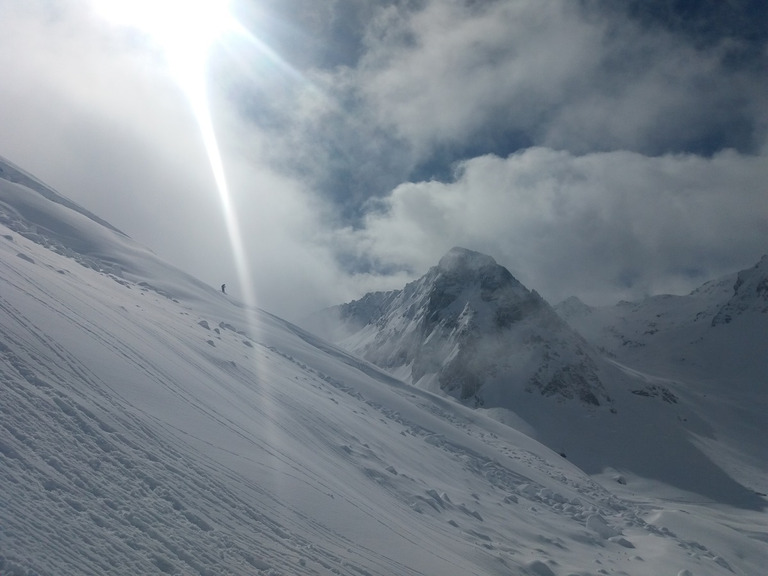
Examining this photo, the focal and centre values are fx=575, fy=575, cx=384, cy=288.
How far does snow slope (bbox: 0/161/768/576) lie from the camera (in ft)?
26.5

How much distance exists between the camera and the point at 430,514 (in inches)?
610

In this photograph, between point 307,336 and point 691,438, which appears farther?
point 691,438

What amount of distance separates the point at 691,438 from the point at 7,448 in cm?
9657

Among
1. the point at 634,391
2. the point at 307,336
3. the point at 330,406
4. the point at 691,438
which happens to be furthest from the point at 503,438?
the point at 634,391

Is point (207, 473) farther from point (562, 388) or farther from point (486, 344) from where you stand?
point (486, 344)

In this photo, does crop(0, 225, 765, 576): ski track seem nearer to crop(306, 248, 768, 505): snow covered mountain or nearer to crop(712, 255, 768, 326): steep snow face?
crop(306, 248, 768, 505): snow covered mountain

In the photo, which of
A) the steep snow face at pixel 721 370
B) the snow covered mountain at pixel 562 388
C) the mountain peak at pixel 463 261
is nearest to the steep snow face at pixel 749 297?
the steep snow face at pixel 721 370

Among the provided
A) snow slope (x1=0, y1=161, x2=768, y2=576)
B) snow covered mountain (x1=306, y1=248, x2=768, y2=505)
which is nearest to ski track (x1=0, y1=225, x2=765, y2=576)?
snow slope (x1=0, y1=161, x2=768, y2=576)

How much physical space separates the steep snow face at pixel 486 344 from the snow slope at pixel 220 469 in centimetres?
6700

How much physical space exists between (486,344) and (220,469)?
3767 inches

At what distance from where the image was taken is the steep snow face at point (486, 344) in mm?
95375

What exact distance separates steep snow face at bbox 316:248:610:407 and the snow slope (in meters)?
67.0

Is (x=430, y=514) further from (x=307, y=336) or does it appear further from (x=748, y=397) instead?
(x=748, y=397)

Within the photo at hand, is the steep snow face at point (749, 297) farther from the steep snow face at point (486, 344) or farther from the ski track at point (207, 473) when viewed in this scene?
the ski track at point (207, 473)
